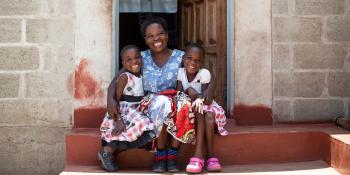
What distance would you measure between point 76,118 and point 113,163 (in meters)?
1.04

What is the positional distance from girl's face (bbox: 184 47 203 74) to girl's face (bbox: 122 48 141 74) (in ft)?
1.46

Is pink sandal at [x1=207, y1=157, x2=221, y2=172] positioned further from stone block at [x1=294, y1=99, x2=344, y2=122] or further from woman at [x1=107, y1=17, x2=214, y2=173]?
stone block at [x1=294, y1=99, x2=344, y2=122]

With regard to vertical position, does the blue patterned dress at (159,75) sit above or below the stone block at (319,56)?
below

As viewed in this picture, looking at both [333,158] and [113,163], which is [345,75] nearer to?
[333,158]

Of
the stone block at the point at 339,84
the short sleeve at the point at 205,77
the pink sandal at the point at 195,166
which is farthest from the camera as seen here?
the stone block at the point at 339,84

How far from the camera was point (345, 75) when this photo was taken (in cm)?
569

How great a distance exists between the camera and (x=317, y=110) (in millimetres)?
5656

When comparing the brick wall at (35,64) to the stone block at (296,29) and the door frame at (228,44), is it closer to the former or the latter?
the door frame at (228,44)

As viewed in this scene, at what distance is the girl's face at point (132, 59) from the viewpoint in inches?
185

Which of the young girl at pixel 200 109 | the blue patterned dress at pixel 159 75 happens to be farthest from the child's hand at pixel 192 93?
the blue patterned dress at pixel 159 75

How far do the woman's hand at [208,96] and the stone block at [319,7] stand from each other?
1.66 metres

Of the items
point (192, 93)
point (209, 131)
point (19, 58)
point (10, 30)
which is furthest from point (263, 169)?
point (10, 30)

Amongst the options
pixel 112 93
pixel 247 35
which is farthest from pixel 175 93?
pixel 247 35

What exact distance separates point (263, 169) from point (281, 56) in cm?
142
